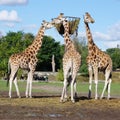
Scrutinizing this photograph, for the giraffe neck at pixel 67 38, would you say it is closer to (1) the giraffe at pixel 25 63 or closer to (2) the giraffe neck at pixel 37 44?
(2) the giraffe neck at pixel 37 44

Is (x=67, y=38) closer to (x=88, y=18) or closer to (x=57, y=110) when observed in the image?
(x=88, y=18)

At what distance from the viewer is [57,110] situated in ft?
56.3

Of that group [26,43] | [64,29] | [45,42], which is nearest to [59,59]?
[45,42]

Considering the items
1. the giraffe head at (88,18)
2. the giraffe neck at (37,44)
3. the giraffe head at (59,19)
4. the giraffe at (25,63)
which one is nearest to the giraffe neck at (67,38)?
the giraffe head at (59,19)

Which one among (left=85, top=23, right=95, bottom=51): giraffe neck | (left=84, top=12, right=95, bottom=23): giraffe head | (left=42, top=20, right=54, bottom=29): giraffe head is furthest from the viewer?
(left=42, top=20, right=54, bottom=29): giraffe head

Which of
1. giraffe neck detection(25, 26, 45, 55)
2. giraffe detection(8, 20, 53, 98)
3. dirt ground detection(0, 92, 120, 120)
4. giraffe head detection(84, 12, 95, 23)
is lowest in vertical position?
dirt ground detection(0, 92, 120, 120)

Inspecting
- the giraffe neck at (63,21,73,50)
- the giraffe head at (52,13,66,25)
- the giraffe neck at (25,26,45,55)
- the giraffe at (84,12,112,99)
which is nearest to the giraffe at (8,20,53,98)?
the giraffe neck at (25,26,45,55)

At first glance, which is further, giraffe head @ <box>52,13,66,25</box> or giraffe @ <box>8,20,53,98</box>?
giraffe head @ <box>52,13,66,25</box>

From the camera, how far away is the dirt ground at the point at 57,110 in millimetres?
15430

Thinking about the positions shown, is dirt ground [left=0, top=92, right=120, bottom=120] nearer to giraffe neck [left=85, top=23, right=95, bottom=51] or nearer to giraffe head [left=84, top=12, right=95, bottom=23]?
giraffe neck [left=85, top=23, right=95, bottom=51]

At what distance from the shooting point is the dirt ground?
15430 mm

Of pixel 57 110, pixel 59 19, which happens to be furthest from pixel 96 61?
pixel 57 110

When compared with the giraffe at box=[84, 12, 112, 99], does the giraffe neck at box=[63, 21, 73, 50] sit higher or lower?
higher

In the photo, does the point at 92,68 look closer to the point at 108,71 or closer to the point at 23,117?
the point at 108,71
